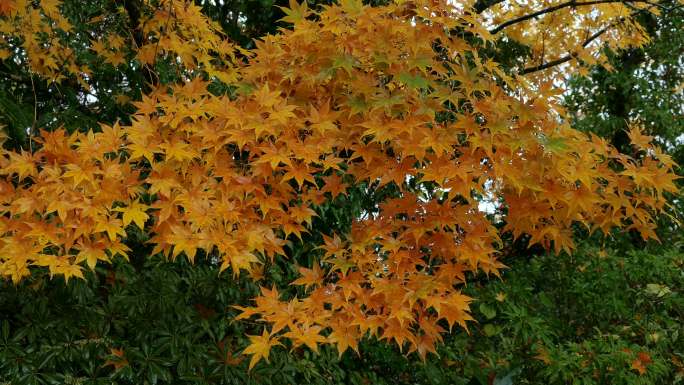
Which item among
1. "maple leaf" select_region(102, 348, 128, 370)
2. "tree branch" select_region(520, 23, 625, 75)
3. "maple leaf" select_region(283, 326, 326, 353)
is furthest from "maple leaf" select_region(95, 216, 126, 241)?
"tree branch" select_region(520, 23, 625, 75)

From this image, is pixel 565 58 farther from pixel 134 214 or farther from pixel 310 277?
pixel 134 214

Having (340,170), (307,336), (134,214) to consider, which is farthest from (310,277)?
(134,214)

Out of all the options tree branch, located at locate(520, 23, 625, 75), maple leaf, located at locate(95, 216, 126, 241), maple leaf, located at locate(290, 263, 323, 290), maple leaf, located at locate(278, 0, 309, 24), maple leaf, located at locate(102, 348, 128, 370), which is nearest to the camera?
maple leaf, located at locate(95, 216, 126, 241)

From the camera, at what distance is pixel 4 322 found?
3.13m

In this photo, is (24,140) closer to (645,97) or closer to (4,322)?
(4,322)

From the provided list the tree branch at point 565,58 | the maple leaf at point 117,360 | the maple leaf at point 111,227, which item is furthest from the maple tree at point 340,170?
the tree branch at point 565,58

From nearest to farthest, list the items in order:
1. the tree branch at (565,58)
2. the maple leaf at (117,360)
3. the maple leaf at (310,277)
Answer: the maple leaf at (310,277), the maple leaf at (117,360), the tree branch at (565,58)

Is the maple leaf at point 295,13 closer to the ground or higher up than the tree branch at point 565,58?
higher up

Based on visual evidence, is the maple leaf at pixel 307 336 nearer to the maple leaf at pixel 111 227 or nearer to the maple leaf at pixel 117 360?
the maple leaf at pixel 111 227

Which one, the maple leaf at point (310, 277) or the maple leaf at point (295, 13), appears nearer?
the maple leaf at point (310, 277)

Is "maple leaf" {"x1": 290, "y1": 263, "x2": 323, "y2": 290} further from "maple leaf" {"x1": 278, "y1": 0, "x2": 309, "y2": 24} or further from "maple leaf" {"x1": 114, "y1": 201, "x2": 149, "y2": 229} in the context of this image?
"maple leaf" {"x1": 278, "y1": 0, "x2": 309, "y2": 24}

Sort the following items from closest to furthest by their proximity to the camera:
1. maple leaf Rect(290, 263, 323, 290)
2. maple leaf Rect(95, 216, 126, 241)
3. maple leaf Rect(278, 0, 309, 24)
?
maple leaf Rect(95, 216, 126, 241) → maple leaf Rect(290, 263, 323, 290) → maple leaf Rect(278, 0, 309, 24)

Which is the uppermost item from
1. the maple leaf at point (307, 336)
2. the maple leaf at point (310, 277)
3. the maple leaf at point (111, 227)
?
the maple leaf at point (111, 227)

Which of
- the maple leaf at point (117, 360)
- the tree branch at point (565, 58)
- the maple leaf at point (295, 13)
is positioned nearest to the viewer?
the maple leaf at point (295, 13)
